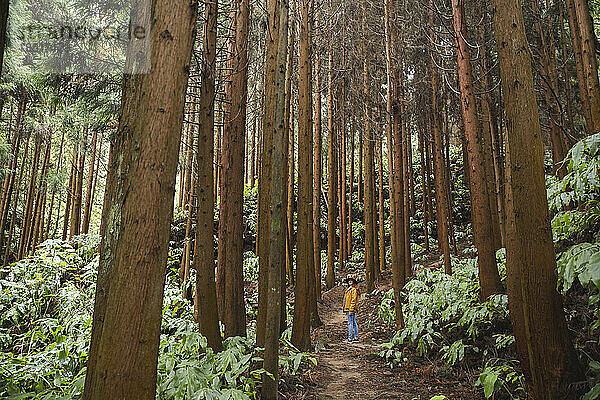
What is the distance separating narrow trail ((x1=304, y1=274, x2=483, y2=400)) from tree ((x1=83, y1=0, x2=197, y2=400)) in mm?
3105

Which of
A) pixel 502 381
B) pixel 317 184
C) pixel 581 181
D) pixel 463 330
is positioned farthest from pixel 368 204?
pixel 581 181

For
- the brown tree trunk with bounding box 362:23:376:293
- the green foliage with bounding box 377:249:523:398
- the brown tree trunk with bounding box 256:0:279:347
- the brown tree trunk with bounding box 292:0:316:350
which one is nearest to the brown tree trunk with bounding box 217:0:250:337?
the brown tree trunk with bounding box 256:0:279:347

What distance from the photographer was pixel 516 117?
125 inches

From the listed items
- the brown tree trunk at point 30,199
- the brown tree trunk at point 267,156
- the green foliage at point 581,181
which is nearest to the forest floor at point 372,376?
the brown tree trunk at point 267,156

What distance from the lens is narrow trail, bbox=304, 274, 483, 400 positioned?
4.65 metres

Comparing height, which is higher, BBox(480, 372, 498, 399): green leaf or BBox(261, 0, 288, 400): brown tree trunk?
BBox(261, 0, 288, 400): brown tree trunk

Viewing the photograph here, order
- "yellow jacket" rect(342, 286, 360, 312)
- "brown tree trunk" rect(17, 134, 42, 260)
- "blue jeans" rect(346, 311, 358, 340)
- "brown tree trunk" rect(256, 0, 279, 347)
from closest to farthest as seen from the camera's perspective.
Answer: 1. "brown tree trunk" rect(256, 0, 279, 347)
2. "yellow jacket" rect(342, 286, 360, 312)
3. "blue jeans" rect(346, 311, 358, 340)
4. "brown tree trunk" rect(17, 134, 42, 260)

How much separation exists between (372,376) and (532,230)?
3625mm

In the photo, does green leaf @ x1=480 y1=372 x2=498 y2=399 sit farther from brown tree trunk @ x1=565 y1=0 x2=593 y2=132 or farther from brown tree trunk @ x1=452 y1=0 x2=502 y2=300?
brown tree trunk @ x1=565 y1=0 x2=593 y2=132

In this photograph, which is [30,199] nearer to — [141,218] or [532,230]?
[141,218]

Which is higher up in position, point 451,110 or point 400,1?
point 400,1

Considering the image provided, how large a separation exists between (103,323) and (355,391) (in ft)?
13.0

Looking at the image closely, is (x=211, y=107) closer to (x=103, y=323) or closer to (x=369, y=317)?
(x=103, y=323)

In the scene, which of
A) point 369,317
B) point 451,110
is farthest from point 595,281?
point 451,110
